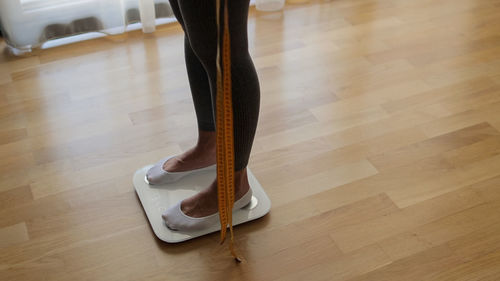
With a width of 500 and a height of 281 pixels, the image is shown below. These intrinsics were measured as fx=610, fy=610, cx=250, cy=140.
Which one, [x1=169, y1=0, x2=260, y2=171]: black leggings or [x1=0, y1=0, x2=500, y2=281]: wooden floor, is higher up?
[x1=169, y1=0, x2=260, y2=171]: black leggings

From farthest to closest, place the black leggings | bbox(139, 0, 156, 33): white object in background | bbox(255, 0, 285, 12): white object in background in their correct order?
bbox(255, 0, 285, 12): white object in background
bbox(139, 0, 156, 33): white object in background
the black leggings

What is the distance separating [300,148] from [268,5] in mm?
881

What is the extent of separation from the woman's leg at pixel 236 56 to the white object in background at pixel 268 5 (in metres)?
1.18

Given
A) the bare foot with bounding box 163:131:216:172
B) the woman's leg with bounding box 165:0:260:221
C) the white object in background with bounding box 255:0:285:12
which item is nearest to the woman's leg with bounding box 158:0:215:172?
the bare foot with bounding box 163:131:216:172

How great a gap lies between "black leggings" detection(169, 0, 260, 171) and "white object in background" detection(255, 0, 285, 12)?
108cm

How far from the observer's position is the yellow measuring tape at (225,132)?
1.19 meters

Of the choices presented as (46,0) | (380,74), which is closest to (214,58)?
(380,74)

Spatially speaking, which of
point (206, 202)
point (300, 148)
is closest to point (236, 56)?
point (206, 202)

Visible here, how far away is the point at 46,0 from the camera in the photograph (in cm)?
218

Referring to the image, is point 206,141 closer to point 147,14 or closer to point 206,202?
point 206,202

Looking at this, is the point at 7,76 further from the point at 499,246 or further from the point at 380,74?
the point at 499,246

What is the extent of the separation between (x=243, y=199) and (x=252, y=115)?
11.2 inches

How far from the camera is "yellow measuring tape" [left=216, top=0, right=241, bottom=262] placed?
3.90 ft

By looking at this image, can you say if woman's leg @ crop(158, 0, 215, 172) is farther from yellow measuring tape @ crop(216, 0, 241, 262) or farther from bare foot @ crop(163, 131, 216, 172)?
yellow measuring tape @ crop(216, 0, 241, 262)
